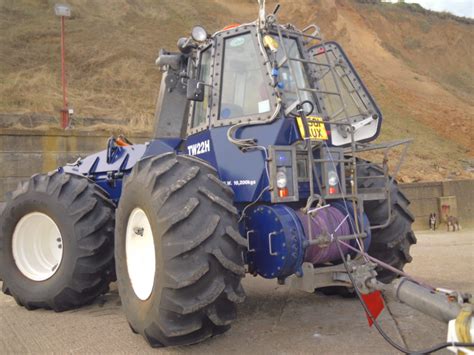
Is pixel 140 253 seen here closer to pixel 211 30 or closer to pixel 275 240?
pixel 275 240

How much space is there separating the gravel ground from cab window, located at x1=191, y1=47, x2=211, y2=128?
78.3 inches

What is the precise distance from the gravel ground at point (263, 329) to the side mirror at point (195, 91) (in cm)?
213

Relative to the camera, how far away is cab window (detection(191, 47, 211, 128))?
15.4 ft

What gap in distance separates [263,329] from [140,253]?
51.6 inches

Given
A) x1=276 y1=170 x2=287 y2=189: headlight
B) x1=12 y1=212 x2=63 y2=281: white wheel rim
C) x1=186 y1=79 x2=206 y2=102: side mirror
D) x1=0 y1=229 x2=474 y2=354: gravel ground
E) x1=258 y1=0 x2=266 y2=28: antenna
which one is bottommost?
x1=0 y1=229 x2=474 y2=354: gravel ground

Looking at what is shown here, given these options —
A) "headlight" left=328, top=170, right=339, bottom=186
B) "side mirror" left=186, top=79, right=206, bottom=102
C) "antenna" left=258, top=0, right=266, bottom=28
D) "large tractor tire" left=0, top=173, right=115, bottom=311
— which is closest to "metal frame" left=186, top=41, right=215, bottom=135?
"side mirror" left=186, top=79, right=206, bottom=102

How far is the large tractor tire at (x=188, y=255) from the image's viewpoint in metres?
3.54

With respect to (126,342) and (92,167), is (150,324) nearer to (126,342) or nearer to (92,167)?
(126,342)

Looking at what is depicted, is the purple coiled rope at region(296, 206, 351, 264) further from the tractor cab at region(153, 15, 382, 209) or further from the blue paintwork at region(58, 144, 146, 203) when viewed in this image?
the blue paintwork at region(58, 144, 146, 203)

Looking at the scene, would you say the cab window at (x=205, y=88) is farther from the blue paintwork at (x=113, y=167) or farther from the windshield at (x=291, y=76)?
the blue paintwork at (x=113, y=167)

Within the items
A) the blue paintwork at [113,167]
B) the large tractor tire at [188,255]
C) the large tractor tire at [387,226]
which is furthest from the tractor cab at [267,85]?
the blue paintwork at [113,167]

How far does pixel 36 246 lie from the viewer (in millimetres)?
5871

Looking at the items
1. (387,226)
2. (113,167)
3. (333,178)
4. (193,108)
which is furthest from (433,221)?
(193,108)

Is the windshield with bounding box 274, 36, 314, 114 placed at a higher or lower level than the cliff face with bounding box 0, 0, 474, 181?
lower
